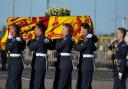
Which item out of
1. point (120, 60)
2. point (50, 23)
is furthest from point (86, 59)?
point (50, 23)

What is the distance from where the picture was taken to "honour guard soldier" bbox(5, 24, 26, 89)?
13758 millimetres

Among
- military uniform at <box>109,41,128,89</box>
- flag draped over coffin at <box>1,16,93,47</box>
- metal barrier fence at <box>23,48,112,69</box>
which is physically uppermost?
flag draped over coffin at <box>1,16,93,47</box>

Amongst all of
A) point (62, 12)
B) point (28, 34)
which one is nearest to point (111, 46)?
point (28, 34)

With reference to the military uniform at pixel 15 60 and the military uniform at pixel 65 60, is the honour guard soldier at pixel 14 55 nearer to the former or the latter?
the military uniform at pixel 15 60

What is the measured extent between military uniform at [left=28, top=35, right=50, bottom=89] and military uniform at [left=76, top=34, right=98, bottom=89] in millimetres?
863

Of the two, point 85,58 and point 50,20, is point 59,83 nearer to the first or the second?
point 85,58

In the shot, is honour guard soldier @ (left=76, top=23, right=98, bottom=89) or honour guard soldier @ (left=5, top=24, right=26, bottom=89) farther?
honour guard soldier @ (left=76, top=23, right=98, bottom=89)

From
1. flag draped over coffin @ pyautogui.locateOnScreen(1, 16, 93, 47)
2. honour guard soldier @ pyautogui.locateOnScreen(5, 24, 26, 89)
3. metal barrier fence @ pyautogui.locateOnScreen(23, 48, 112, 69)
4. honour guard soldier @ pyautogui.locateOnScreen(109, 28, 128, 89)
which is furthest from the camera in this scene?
metal barrier fence @ pyautogui.locateOnScreen(23, 48, 112, 69)

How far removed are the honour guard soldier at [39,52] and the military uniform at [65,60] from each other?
0.38 metres

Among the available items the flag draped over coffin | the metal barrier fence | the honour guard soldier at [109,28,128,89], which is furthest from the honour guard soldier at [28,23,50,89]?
the metal barrier fence

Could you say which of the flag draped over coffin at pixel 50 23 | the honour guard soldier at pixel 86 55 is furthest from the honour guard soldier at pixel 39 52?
the flag draped over coffin at pixel 50 23

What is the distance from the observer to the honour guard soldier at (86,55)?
14.0m

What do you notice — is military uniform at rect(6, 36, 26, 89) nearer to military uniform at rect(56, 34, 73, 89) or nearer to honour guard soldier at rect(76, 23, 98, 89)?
military uniform at rect(56, 34, 73, 89)

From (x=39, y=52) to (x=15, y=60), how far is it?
2.09 feet
